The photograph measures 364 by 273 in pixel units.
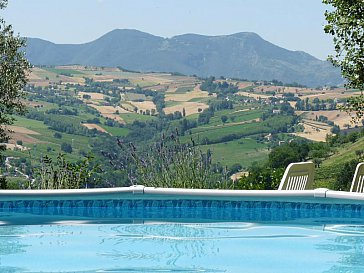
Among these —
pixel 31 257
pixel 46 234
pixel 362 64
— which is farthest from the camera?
pixel 362 64

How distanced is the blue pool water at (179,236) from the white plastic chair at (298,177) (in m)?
0.25

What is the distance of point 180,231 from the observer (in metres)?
6.85

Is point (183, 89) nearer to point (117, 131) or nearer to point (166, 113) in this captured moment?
point (166, 113)

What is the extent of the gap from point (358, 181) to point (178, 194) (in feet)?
5.78

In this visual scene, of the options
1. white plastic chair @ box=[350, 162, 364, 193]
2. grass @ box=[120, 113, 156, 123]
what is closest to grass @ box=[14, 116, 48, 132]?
grass @ box=[120, 113, 156, 123]

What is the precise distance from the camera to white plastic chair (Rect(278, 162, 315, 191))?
23.2 ft

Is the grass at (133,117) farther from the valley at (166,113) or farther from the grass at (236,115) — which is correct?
the grass at (236,115)

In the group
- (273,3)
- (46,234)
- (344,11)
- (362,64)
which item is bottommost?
(46,234)

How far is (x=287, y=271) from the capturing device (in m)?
5.30

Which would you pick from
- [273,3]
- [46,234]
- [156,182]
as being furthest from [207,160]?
[273,3]

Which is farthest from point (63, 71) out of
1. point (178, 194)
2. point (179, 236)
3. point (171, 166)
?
point (179, 236)

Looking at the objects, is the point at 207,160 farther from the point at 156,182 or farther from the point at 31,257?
the point at 31,257

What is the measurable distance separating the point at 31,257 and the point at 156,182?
2.97 metres

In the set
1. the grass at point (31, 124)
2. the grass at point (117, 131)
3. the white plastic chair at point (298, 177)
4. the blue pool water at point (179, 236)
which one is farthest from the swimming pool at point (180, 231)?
the grass at point (31, 124)
